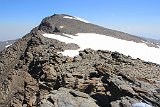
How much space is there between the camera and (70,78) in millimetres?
34094

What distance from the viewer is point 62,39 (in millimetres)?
61531

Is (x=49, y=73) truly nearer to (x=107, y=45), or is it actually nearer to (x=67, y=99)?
(x=67, y=99)

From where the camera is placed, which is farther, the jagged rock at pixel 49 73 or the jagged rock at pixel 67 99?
the jagged rock at pixel 49 73

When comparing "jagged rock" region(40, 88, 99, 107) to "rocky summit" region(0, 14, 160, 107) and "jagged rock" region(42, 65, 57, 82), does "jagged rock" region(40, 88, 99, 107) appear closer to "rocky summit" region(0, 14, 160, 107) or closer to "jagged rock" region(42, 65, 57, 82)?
"rocky summit" region(0, 14, 160, 107)

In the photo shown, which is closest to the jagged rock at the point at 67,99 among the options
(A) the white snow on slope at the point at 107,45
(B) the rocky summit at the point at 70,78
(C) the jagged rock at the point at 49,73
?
(B) the rocky summit at the point at 70,78

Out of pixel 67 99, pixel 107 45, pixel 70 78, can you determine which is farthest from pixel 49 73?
pixel 107 45

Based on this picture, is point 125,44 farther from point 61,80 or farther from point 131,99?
point 131,99

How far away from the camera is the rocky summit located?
27.6 metres

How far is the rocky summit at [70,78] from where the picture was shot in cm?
2762

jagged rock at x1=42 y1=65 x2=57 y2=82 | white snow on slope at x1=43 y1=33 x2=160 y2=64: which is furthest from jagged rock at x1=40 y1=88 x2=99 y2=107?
white snow on slope at x1=43 y1=33 x2=160 y2=64

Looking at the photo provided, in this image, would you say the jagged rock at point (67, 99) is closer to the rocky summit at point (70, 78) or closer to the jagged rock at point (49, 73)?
the rocky summit at point (70, 78)

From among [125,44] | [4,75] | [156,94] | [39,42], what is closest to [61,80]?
[156,94]

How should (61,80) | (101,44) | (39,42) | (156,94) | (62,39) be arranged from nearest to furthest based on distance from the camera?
(156,94)
(61,80)
(39,42)
(62,39)
(101,44)

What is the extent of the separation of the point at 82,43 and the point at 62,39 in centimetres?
476
